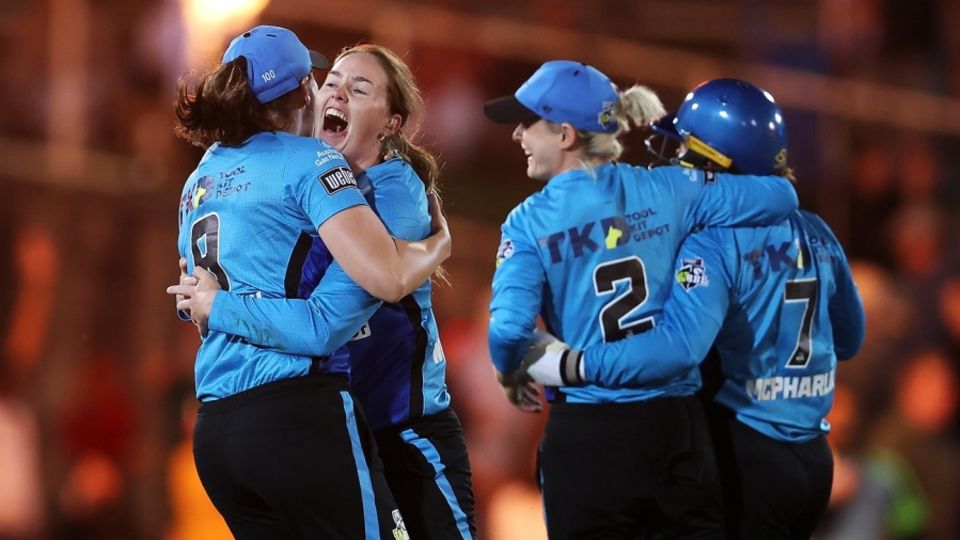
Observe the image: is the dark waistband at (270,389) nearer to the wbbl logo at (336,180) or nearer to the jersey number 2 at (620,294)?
the wbbl logo at (336,180)

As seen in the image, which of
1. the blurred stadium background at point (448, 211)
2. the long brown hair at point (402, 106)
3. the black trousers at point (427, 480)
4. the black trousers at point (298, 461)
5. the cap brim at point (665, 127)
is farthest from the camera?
the blurred stadium background at point (448, 211)

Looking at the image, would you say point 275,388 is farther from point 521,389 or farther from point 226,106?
point 521,389

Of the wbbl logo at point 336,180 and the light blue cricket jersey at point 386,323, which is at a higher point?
the wbbl logo at point 336,180

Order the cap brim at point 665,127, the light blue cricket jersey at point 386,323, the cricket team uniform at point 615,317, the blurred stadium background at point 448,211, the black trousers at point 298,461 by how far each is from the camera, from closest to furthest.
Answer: the black trousers at point 298,461, the light blue cricket jersey at point 386,323, the cricket team uniform at point 615,317, the cap brim at point 665,127, the blurred stadium background at point 448,211

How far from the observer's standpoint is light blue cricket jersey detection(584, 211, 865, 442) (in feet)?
12.8

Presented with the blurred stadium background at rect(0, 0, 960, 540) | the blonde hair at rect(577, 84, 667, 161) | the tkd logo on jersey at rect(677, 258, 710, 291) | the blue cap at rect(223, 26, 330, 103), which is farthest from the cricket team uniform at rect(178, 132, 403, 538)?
the blurred stadium background at rect(0, 0, 960, 540)

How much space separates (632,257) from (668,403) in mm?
430

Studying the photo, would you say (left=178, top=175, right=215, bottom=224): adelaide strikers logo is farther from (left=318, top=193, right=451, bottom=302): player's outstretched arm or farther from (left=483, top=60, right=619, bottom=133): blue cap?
(left=483, top=60, right=619, bottom=133): blue cap

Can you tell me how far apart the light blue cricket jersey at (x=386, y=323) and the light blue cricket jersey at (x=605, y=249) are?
0.82 ft

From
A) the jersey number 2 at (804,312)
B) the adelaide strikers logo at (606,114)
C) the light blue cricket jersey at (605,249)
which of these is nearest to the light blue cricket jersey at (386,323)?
the light blue cricket jersey at (605,249)

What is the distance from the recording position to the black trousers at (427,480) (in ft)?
12.3

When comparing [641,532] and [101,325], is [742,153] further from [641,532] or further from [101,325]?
[101,325]

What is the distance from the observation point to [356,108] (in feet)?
12.9

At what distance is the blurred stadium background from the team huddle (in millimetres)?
3647
